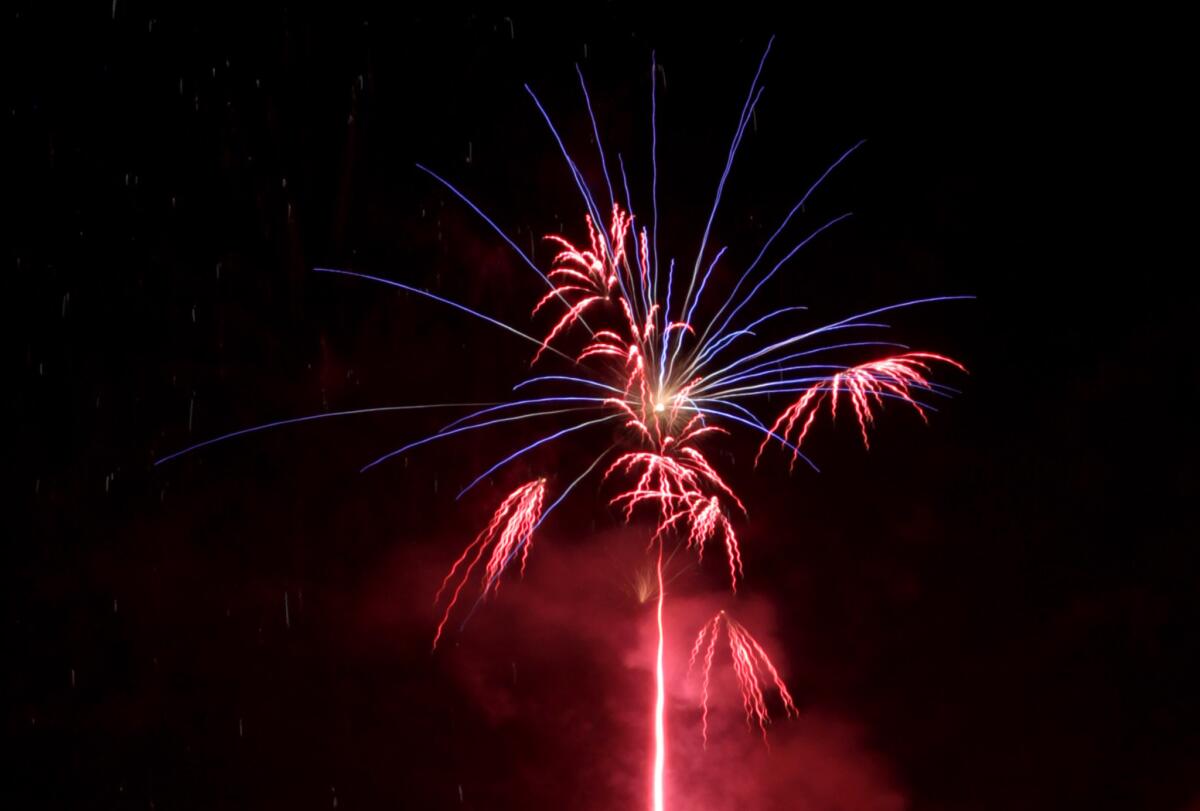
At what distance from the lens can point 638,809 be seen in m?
9.45

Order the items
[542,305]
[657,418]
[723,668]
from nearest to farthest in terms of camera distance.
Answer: [657,418]
[542,305]
[723,668]

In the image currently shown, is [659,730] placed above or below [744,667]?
below

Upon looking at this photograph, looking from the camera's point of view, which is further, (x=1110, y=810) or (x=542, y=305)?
(x=1110, y=810)

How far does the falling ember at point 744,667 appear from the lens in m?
9.13

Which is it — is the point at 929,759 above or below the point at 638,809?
above

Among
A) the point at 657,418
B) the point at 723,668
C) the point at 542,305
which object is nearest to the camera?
the point at 657,418

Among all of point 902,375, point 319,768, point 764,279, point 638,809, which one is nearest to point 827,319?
point 764,279

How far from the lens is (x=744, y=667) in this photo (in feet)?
30.2

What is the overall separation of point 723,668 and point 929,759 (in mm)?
2533

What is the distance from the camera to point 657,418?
6.98 m

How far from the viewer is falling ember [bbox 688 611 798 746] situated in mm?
9133

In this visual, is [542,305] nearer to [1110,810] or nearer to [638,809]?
[638,809]

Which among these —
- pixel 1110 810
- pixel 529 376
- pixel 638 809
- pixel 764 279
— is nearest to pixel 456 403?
pixel 529 376

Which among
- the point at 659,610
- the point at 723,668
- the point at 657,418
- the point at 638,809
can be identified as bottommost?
the point at 638,809
